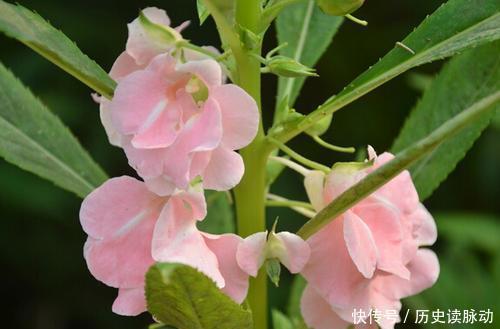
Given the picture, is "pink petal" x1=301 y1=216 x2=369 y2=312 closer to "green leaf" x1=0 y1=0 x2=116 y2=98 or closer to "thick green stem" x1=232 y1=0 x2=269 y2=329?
"thick green stem" x1=232 y1=0 x2=269 y2=329

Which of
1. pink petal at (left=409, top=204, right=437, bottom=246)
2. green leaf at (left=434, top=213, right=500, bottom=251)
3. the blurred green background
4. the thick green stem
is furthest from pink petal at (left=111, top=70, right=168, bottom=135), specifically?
the blurred green background

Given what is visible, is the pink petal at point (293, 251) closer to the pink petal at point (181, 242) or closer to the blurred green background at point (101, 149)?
the pink petal at point (181, 242)

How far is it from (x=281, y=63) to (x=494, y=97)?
25 centimetres

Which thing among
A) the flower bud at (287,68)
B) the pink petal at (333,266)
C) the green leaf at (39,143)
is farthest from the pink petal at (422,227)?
the green leaf at (39,143)

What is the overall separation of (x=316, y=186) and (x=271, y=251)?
4.9 inches

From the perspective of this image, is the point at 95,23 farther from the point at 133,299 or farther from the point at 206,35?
the point at 133,299

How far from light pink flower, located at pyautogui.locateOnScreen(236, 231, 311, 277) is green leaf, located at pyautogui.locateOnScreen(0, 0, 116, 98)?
23 cm

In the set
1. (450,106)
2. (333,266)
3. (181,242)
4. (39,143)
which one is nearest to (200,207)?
(181,242)

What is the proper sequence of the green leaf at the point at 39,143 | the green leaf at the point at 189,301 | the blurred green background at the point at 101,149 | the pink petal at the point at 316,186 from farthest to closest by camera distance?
1. the blurred green background at the point at 101,149
2. the green leaf at the point at 39,143
3. the pink petal at the point at 316,186
4. the green leaf at the point at 189,301

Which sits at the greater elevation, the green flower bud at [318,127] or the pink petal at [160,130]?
the green flower bud at [318,127]

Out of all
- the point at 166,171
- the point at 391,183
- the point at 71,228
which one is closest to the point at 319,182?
the point at 391,183

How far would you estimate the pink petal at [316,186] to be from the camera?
1132mm

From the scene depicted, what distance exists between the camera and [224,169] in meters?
0.99

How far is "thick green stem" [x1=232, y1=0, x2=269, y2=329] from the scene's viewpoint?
43.2 inches
